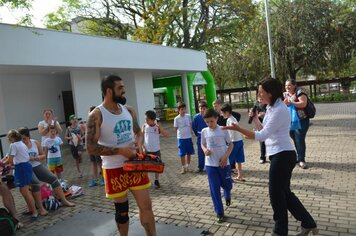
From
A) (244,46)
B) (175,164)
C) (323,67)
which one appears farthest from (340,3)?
(175,164)

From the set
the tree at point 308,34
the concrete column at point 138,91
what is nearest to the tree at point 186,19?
the tree at point 308,34

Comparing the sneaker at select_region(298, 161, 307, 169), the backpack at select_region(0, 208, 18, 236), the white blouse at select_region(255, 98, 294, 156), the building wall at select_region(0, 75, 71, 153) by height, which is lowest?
the sneaker at select_region(298, 161, 307, 169)

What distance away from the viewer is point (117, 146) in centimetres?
361

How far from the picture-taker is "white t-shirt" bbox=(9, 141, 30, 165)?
539 centimetres

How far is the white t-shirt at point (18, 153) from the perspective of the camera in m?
5.39

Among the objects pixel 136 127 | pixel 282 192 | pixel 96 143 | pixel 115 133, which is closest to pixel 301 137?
pixel 282 192

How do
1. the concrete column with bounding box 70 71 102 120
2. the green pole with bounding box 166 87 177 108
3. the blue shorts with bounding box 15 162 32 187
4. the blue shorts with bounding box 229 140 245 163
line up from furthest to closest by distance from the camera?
the green pole with bounding box 166 87 177 108 < the concrete column with bounding box 70 71 102 120 < the blue shorts with bounding box 229 140 245 163 < the blue shorts with bounding box 15 162 32 187

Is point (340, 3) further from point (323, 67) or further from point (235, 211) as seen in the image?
point (235, 211)

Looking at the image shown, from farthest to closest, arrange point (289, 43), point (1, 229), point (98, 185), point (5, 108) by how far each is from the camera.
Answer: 1. point (289, 43)
2. point (5, 108)
3. point (98, 185)
4. point (1, 229)

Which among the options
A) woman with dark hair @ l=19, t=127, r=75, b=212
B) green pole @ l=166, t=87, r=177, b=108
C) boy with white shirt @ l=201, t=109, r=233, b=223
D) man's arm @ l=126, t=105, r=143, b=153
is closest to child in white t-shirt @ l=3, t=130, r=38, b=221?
woman with dark hair @ l=19, t=127, r=75, b=212

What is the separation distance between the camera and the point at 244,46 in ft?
95.6

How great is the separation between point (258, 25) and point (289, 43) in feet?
9.66

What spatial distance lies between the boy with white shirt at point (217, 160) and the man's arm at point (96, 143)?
1531mm

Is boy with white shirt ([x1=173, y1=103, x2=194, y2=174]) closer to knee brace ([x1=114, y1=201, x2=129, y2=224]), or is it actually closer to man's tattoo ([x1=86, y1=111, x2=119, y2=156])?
knee brace ([x1=114, y1=201, x2=129, y2=224])
